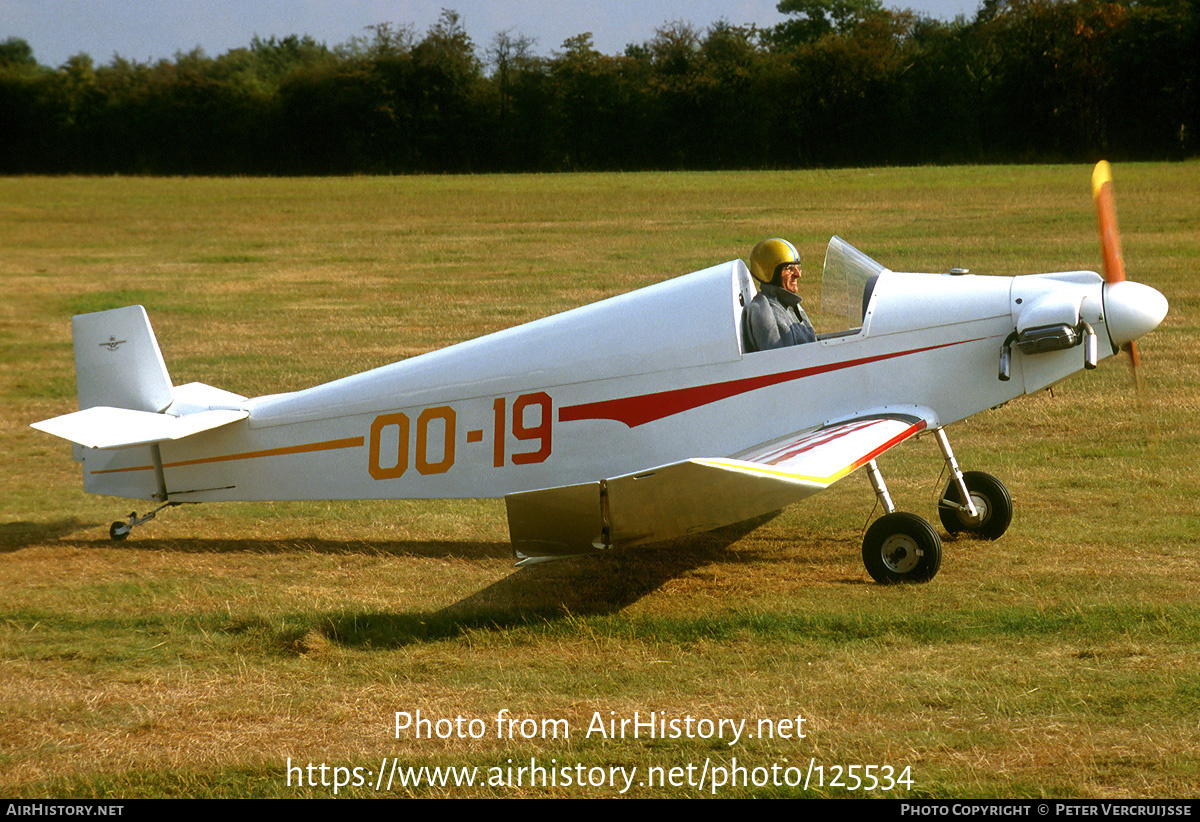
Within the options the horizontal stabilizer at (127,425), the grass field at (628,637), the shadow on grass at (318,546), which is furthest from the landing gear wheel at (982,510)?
the horizontal stabilizer at (127,425)

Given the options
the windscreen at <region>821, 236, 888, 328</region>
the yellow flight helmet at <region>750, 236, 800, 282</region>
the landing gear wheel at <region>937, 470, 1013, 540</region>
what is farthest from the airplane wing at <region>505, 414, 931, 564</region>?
the landing gear wheel at <region>937, 470, 1013, 540</region>

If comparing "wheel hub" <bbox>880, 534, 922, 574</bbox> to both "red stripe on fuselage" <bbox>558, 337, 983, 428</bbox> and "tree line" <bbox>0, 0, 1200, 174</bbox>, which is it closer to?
"red stripe on fuselage" <bbox>558, 337, 983, 428</bbox>

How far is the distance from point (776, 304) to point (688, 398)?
823 millimetres

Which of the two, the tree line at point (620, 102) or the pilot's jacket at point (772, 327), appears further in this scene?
the tree line at point (620, 102)

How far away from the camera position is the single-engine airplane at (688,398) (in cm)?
645

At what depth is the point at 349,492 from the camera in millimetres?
7191

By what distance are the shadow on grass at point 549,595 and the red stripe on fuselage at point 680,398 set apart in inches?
38.2

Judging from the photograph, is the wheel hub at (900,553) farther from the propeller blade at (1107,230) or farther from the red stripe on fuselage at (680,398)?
the propeller blade at (1107,230)

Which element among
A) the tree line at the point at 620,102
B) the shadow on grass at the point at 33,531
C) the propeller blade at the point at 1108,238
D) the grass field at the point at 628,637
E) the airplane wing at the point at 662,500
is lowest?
the grass field at the point at 628,637

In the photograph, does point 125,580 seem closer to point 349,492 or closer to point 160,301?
point 349,492

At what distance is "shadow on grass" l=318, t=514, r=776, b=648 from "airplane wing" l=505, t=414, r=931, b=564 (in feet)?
2.55

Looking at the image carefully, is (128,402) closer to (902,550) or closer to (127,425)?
(127,425)

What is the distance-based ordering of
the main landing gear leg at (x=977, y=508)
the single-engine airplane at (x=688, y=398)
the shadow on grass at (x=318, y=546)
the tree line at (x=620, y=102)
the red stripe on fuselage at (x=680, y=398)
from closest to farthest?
the single-engine airplane at (x=688, y=398) → the red stripe on fuselage at (x=680, y=398) → the main landing gear leg at (x=977, y=508) → the shadow on grass at (x=318, y=546) → the tree line at (x=620, y=102)

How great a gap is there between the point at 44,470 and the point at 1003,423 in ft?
28.6
